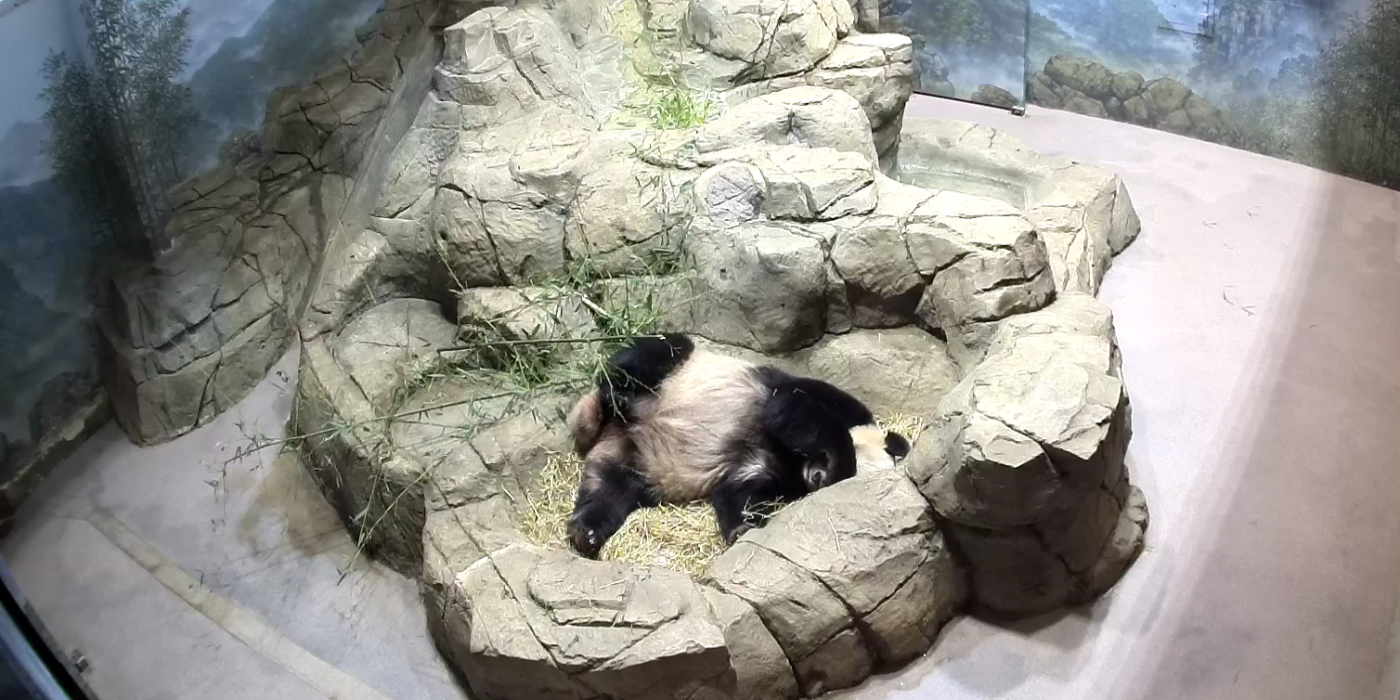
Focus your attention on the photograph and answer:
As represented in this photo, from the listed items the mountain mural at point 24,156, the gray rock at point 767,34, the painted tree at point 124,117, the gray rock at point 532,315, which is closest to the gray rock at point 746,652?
the gray rock at point 532,315

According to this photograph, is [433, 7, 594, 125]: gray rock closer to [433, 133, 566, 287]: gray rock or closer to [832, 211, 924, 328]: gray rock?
[433, 133, 566, 287]: gray rock

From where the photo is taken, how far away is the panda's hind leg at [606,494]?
4.39 meters

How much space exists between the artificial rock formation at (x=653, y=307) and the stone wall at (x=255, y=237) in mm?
18

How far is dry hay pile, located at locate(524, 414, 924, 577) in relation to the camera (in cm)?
439

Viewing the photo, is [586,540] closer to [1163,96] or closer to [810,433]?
[810,433]

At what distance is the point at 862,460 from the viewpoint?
175 inches

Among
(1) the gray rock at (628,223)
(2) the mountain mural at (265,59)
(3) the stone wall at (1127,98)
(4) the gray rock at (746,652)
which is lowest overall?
(3) the stone wall at (1127,98)

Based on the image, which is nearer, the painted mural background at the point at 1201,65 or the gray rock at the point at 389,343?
the gray rock at the point at 389,343

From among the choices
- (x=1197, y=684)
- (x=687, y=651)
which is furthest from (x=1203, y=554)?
(x=687, y=651)

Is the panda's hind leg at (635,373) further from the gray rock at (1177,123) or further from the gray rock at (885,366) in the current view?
the gray rock at (1177,123)

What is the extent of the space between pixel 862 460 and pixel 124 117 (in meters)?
3.36

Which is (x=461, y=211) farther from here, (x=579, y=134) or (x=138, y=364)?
(x=138, y=364)

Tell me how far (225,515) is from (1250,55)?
6111 millimetres

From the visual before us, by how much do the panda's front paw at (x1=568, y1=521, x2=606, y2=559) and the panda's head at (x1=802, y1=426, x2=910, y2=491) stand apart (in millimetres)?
821
